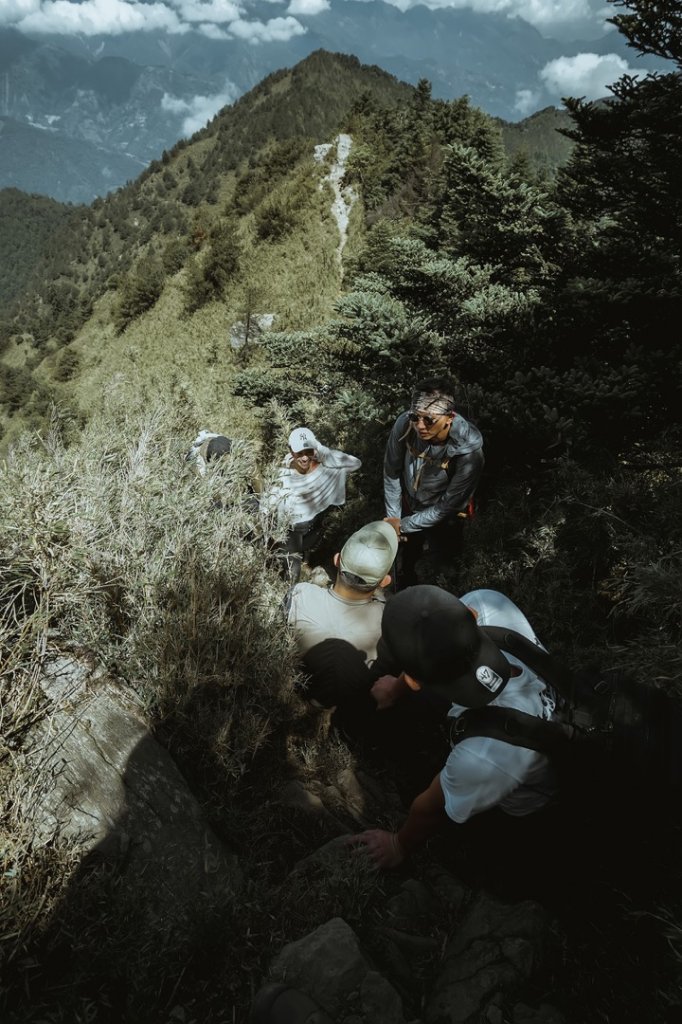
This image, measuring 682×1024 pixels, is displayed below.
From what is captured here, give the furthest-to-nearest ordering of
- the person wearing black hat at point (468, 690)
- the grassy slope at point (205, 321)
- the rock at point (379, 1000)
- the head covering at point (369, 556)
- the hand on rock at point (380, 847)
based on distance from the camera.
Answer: the grassy slope at point (205, 321), the head covering at point (369, 556), the hand on rock at point (380, 847), the person wearing black hat at point (468, 690), the rock at point (379, 1000)

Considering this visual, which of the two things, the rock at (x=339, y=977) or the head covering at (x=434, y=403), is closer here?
the rock at (x=339, y=977)

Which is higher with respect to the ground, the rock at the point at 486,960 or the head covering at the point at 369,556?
the head covering at the point at 369,556

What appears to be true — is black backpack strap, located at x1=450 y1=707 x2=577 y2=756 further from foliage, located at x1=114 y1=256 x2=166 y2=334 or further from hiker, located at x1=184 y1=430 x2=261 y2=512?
foliage, located at x1=114 y1=256 x2=166 y2=334

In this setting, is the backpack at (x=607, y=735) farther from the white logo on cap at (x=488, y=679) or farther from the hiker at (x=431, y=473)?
the hiker at (x=431, y=473)

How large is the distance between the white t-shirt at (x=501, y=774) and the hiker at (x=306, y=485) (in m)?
Answer: 2.18

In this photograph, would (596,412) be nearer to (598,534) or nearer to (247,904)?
(598,534)

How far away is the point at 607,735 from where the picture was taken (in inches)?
64.1

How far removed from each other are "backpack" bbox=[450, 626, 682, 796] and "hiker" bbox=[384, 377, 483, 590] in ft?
6.43

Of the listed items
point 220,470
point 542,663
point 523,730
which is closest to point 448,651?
point 523,730

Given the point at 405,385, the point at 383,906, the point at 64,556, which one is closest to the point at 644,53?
the point at 405,385

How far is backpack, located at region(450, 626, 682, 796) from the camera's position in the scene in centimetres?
158

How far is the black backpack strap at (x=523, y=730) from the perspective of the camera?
1.61 metres

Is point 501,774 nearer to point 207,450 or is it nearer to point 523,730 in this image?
point 523,730

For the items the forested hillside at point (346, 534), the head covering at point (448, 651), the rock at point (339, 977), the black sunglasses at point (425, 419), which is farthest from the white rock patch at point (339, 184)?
the rock at point (339, 977)
